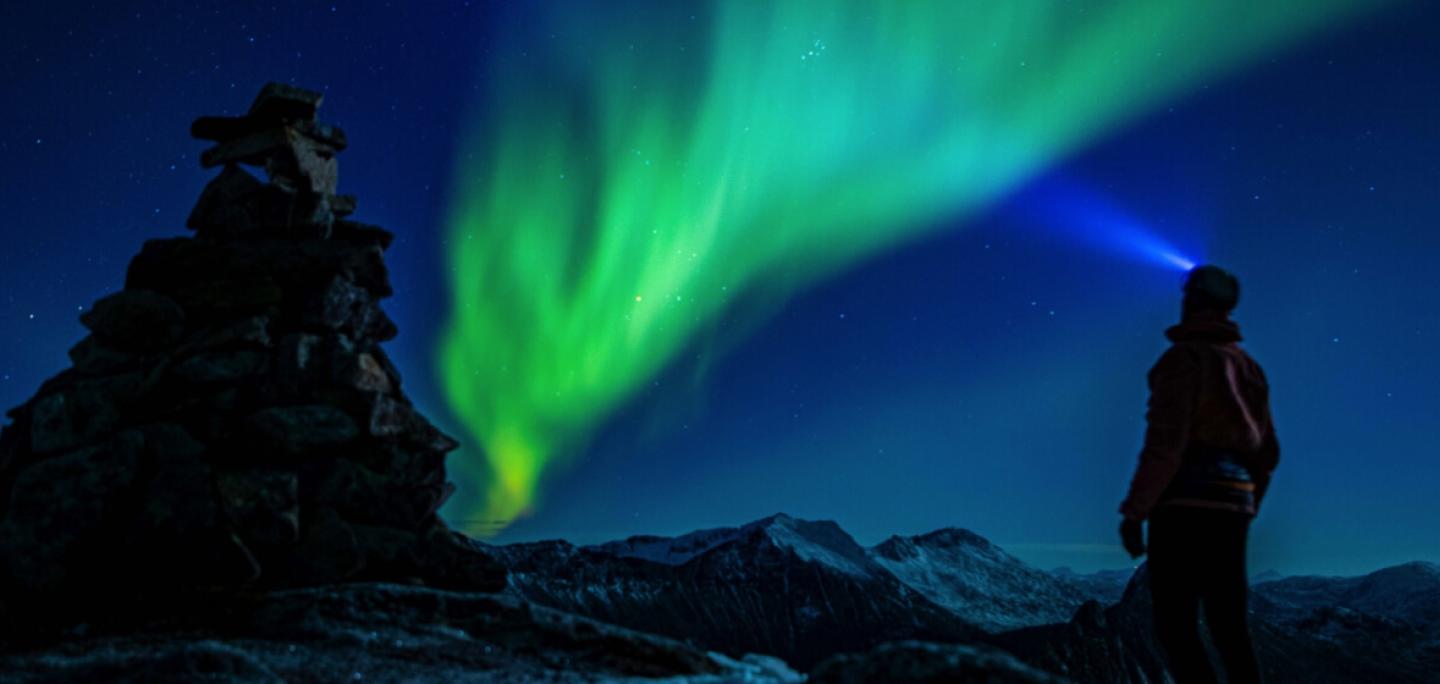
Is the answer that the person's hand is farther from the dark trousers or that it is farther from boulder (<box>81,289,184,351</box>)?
boulder (<box>81,289,184,351</box>)

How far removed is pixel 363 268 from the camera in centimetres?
1167

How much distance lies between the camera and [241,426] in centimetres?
1033

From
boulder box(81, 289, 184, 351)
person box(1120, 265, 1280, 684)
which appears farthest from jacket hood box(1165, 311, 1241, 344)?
boulder box(81, 289, 184, 351)

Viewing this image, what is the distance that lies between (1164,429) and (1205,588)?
113 cm

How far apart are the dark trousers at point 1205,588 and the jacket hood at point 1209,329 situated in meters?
1.36

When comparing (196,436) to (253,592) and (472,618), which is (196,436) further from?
(472,618)

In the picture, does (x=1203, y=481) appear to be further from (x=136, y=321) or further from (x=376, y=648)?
(x=136, y=321)

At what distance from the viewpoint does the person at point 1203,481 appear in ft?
Result: 20.9

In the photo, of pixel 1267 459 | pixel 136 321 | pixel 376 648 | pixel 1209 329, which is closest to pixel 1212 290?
pixel 1209 329

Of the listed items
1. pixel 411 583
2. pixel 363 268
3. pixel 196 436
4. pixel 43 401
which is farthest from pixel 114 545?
pixel 363 268

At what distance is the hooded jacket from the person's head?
0.16 m

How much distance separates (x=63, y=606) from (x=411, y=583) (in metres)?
3.20

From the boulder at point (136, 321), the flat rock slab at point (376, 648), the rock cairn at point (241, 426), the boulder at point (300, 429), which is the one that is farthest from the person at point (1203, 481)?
the boulder at point (136, 321)

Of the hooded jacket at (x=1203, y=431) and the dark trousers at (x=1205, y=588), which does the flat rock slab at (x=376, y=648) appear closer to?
the dark trousers at (x=1205, y=588)
